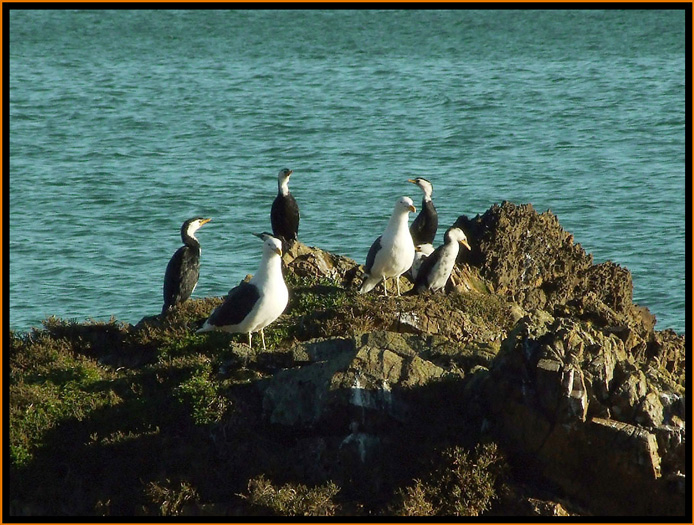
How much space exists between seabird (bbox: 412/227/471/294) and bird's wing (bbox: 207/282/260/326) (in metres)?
3.15

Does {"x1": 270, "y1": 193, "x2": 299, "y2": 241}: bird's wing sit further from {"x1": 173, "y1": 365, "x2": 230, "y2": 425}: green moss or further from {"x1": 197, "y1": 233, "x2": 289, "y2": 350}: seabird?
{"x1": 173, "y1": 365, "x2": 230, "y2": 425}: green moss

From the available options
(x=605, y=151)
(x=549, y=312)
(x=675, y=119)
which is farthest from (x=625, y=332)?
(x=675, y=119)

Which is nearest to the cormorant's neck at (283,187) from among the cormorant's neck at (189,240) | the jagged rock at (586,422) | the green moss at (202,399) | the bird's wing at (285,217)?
the bird's wing at (285,217)

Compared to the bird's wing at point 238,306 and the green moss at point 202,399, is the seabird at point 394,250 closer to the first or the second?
the bird's wing at point 238,306

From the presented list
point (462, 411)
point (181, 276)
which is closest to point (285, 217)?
point (181, 276)

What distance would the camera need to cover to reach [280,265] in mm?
12711

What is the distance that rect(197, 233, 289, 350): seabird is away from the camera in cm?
1248

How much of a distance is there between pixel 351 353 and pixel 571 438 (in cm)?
241

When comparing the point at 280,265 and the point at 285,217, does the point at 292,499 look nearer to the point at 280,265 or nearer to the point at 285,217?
the point at 280,265

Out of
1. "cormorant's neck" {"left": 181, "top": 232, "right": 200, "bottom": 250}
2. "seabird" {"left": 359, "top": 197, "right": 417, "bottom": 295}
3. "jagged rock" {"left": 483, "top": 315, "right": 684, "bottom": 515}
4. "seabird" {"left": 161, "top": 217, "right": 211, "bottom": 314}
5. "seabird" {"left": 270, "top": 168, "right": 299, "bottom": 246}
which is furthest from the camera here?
"seabird" {"left": 270, "top": 168, "right": 299, "bottom": 246}

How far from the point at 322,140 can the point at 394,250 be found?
27599 millimetres

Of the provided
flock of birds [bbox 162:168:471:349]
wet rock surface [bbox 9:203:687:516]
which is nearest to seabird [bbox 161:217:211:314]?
flock of birds [bbox 162:168:471:349]

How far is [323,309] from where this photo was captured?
14.1 m

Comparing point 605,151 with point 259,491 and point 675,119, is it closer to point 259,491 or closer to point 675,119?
point 675,119
